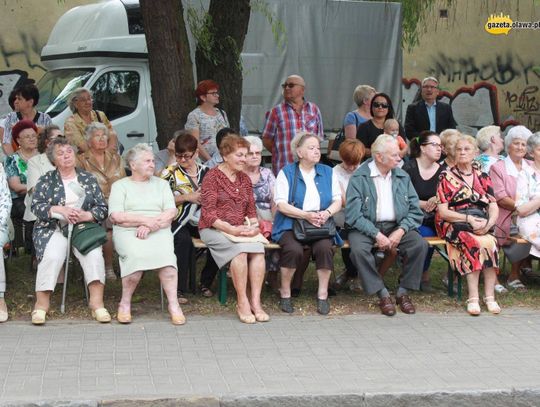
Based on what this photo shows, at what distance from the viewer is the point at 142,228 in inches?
306

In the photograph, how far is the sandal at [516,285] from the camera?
923 cm

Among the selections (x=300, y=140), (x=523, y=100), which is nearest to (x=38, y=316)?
(x=300, y=140)

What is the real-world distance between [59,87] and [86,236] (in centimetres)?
556

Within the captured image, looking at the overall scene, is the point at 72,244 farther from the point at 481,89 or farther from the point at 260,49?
the point at 481,89

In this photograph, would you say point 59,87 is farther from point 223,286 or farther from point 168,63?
point 223,286

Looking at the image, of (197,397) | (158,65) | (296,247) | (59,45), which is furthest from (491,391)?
(59,45)

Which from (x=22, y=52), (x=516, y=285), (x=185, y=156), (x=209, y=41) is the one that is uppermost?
(x=209, y=41)

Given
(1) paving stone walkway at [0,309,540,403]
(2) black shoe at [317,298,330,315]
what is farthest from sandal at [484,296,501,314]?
(2) black shoe at [317,298,330,315]

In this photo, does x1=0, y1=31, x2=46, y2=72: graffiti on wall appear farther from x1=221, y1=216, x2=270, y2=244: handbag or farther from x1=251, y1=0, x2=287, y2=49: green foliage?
x1=221, y1=216, x2=270, y2=244: handbag

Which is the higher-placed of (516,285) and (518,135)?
(518,135)

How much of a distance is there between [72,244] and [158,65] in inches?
99.4

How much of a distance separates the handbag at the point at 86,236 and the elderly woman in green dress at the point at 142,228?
0.45ft

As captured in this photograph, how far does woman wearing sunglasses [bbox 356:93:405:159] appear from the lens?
33.9 feet

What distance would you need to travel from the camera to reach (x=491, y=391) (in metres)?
6.09
